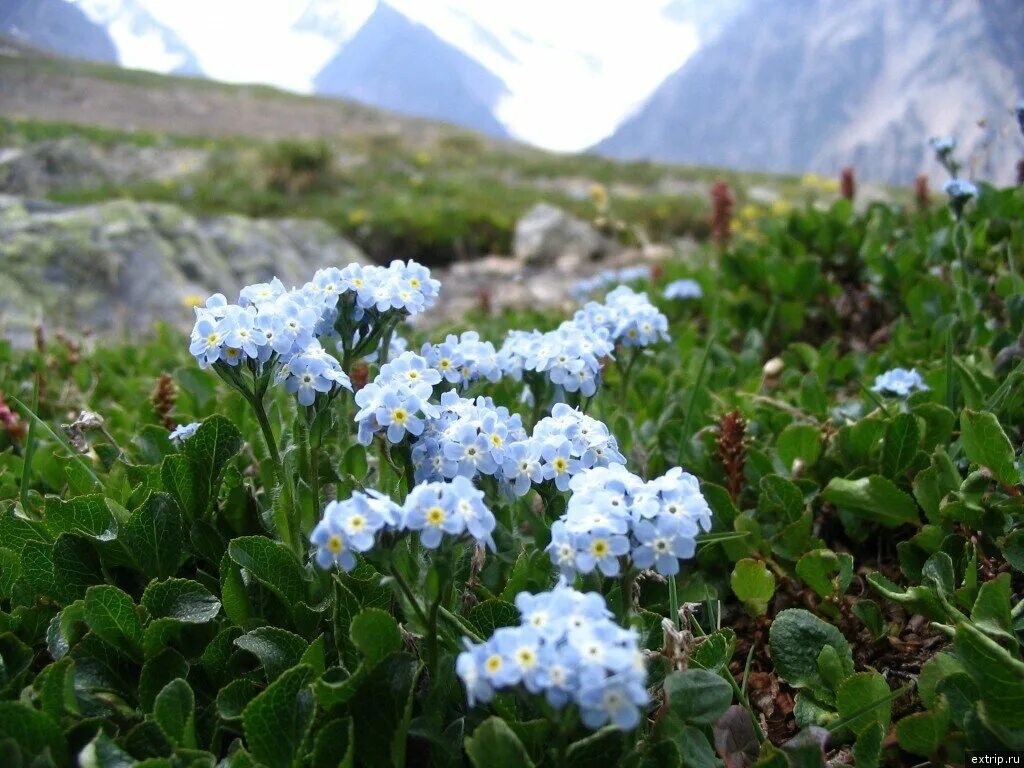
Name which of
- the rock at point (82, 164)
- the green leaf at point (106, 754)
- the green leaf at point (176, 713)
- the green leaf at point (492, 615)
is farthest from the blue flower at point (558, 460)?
the rock at point (82, 164)

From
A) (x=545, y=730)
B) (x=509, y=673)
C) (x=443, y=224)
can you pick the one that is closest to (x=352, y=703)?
(x=545, y=730)

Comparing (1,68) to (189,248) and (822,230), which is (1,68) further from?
(822,230)

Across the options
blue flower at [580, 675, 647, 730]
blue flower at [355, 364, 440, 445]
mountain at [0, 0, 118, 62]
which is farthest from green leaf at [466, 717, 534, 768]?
mountain at [0, 0, 118, 62]

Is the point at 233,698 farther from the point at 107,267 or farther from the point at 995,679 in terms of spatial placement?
the point at 107,267

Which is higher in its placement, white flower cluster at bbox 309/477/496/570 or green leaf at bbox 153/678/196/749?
white flower cluster at bbox 309/477/496/570

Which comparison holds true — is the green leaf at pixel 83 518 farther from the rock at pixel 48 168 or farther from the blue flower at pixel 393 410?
the rock at pixel 48 168

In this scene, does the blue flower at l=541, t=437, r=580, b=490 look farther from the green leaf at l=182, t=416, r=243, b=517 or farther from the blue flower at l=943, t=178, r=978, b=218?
the blue flower at l=943, t=178, r=978, b=218

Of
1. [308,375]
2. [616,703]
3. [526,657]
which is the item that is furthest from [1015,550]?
[308,375]
